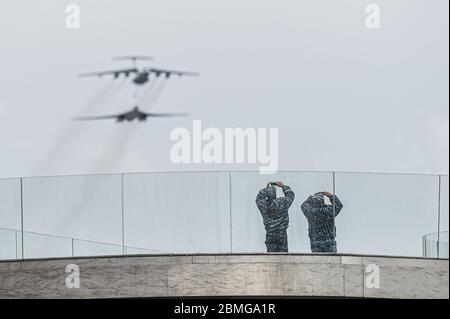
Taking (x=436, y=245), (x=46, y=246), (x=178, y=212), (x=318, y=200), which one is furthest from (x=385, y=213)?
(x=46, y=246)

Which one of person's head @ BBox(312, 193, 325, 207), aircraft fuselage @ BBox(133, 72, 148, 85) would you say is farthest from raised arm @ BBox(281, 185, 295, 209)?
aircraft fuselage @ BBox(133, 72, 148, 85)

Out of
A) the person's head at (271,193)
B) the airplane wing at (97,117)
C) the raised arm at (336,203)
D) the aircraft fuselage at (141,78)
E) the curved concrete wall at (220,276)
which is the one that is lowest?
the curved concrete wall at (220,276)

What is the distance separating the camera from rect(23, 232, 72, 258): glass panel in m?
22.2

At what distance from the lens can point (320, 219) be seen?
22.0 m

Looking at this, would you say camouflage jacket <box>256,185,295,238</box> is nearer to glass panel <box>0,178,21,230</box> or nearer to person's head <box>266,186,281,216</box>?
person's head <box>266,186,281,216</box>

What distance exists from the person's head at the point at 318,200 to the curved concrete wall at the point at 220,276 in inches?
36.9

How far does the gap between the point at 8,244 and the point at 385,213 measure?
625 centimetres

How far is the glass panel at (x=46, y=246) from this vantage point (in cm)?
2222

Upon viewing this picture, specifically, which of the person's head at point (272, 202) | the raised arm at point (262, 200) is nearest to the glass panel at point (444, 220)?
the person's head at point (272, 202)

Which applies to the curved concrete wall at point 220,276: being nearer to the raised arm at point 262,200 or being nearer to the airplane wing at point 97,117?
the raised arm at point 262,200

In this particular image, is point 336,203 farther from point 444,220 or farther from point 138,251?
point 138,251

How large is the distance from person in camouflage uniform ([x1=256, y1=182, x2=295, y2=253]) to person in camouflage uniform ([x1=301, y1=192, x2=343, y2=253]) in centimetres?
32
